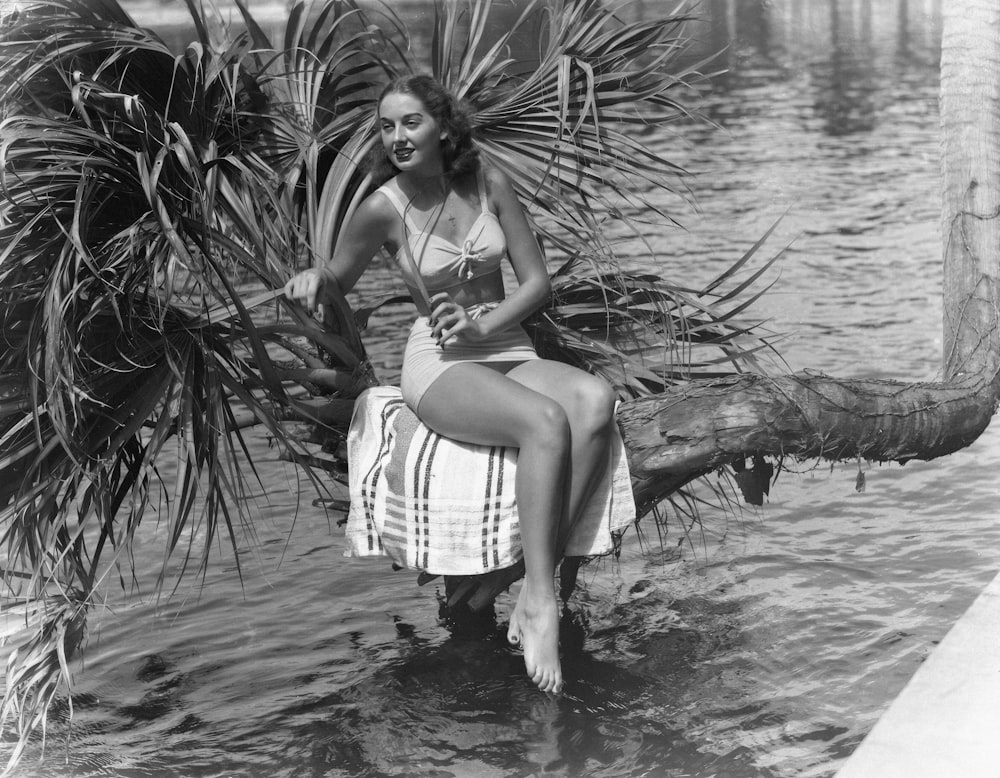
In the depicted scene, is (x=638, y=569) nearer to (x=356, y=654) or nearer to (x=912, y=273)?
(x=356, y=654)

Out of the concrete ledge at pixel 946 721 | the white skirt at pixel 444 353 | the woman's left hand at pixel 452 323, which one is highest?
the woman's left hand at pixel 452 323

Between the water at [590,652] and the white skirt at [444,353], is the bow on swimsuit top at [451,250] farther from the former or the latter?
the water at [590,652]

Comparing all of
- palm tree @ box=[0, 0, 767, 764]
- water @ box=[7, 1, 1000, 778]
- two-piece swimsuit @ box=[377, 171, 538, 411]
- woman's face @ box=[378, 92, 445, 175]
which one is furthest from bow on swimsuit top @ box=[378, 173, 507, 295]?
water @ box=[7, 1, 1000, 778]

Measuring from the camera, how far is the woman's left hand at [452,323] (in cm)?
393

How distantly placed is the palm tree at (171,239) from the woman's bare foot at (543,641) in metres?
0.65

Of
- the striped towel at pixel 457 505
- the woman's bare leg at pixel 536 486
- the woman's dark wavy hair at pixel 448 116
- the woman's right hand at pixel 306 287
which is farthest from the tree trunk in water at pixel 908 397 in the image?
the woman's right hand at pixel 306 287

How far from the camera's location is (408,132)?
13.4 ft

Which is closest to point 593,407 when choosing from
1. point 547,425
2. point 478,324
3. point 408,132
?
point 547,425

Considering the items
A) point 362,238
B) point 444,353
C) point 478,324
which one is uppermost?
point 362,238

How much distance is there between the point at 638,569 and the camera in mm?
5660

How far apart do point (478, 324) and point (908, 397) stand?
6.10 feet

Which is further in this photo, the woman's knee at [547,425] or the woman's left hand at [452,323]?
the woman's left hand at [452,323]

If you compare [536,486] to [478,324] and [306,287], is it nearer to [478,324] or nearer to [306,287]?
[478,324]

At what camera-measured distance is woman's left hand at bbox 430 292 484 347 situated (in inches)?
155
